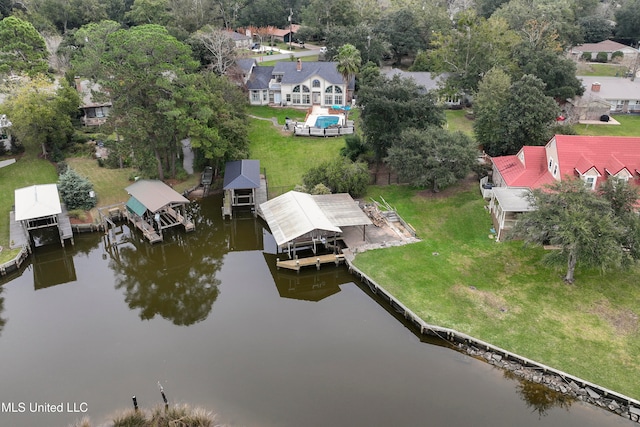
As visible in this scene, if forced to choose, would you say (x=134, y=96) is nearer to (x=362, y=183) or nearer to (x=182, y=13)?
(x=362, y=183)

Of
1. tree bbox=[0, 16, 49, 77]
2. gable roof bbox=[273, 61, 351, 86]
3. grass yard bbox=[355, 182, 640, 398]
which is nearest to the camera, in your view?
grass yard bbox=[355, 182, 640, 398]

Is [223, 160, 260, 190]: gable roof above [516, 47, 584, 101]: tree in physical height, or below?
below

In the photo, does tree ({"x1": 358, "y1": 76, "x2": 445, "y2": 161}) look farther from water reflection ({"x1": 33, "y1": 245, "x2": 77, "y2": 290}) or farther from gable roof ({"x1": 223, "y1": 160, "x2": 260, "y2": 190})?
water reflection ({"x1": 33, "y1": 245, "x2": 77, "y2": 290})

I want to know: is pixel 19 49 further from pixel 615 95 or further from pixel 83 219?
pixel 615 95

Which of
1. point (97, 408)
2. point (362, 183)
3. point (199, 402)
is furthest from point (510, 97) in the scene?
point (97, 408)

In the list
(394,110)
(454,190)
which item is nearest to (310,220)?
(454,190)

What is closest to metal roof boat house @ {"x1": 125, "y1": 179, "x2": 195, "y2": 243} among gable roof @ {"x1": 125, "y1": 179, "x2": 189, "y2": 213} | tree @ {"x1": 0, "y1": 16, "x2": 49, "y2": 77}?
gable roof @ {"x1": 125, "y1": 179, "x2": 189, "y2": 213}
